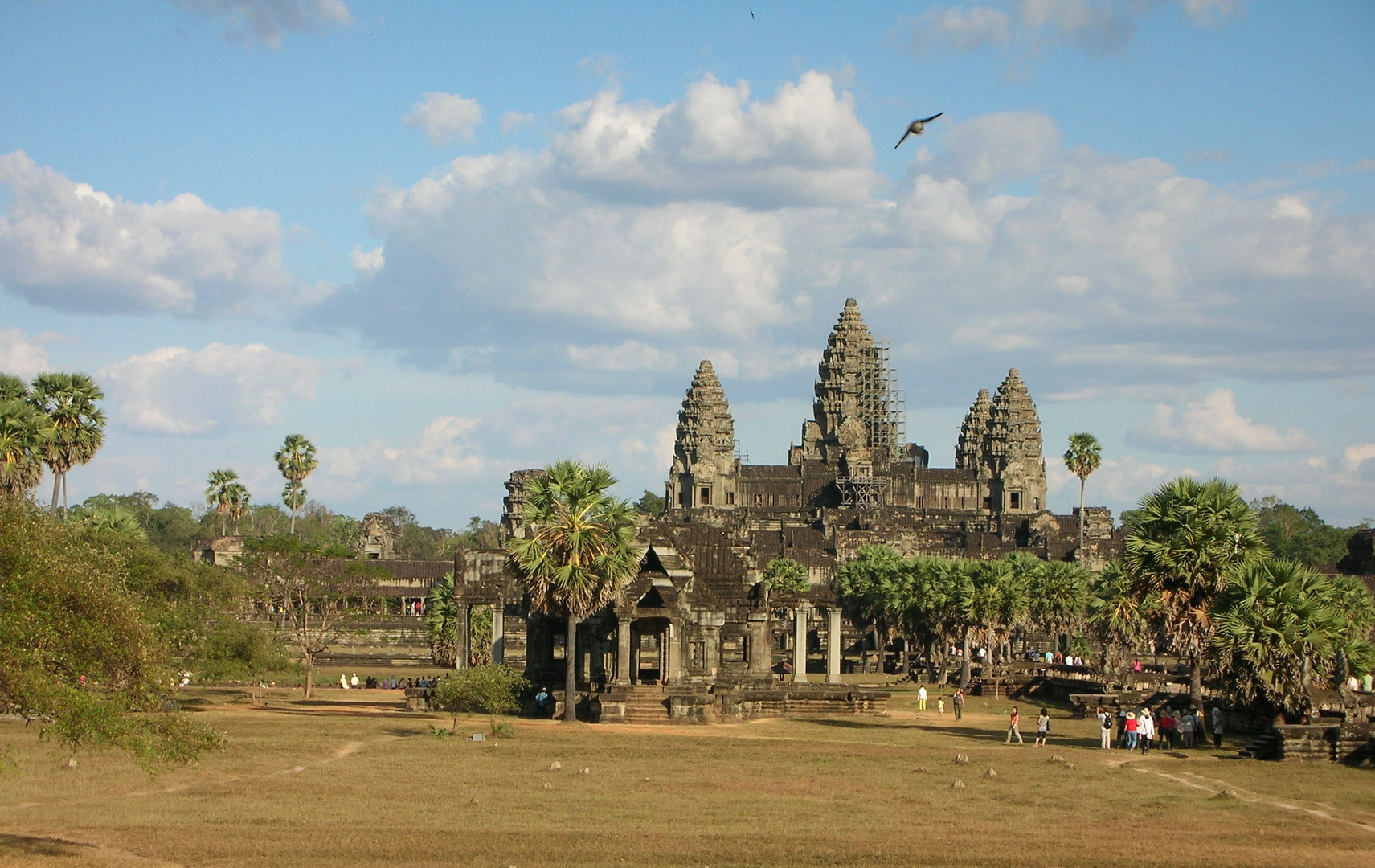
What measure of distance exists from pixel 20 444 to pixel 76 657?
3889 centimetres

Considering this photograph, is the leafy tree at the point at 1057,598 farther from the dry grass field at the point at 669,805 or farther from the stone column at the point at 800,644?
the dry grass field at the point at 669,805

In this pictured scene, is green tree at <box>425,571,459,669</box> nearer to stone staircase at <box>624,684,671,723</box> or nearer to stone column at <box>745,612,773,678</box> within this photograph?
stone column at <box>745,612,773,678</box>

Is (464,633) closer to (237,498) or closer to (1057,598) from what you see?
(1057,598)

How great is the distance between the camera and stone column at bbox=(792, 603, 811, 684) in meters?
63.7

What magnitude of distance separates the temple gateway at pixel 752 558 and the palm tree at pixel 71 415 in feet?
58.9

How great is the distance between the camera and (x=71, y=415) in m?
68.3

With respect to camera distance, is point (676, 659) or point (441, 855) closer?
point (441, 855)

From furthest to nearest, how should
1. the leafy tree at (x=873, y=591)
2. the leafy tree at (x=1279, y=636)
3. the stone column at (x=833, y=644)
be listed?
the leafy tree at (x=873, y=591), the stone column at (x=833, y=644), the leafy tree at (x=1279, y=636)

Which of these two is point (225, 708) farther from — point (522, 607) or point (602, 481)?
point (602, 481)

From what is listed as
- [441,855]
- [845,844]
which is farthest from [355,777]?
[845,844]

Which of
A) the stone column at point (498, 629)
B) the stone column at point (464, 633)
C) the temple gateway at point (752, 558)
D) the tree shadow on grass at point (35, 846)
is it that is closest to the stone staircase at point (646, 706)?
the temple gateway at point (752, 558)

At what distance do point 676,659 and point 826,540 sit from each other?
100029mm

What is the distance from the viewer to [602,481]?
53.4 meters

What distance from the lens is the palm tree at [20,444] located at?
5975cm
